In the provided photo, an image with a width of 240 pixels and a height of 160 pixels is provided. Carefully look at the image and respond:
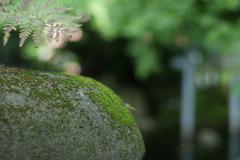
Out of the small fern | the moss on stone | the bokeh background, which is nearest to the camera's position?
the small fern

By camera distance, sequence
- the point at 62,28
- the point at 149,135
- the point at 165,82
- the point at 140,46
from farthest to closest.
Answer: the point at 165,82
the point at 149,135
the point at 140,46
the point at 62,28

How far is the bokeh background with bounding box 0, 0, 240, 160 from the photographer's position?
32.5ft

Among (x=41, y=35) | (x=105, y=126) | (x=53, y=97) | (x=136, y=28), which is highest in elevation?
(x=41, y=35)

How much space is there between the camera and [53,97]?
264 cm

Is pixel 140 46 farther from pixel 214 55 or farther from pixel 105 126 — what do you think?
pixel 105 126

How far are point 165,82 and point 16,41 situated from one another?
357 inches

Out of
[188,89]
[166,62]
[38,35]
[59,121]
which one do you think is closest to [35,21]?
[38,35]

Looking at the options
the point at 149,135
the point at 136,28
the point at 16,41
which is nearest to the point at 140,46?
the point at 136,28

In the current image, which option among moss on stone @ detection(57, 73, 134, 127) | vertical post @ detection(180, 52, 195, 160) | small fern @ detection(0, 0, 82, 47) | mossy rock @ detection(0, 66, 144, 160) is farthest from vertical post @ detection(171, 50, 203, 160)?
small fern @ detection(0, 0, 82, 47)

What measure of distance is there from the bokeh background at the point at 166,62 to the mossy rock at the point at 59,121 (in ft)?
20.1

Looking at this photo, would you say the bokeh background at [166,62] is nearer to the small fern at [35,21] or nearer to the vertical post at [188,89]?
the vertical post at [188,89]

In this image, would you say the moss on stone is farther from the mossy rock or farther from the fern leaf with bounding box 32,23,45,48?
the fern leaf with bounding box 32,23,45,48

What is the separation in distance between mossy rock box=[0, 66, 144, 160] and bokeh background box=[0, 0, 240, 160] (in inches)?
242

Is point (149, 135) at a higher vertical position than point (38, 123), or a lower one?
lower
